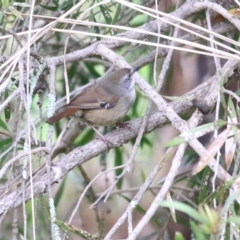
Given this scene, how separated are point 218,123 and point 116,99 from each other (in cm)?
209

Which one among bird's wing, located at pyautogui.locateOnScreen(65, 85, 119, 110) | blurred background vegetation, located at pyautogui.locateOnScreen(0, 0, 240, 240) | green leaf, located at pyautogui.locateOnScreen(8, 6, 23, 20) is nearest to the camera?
blurred background vegetation, located at pyautogui.locateOnScreen(0, 0, 240, 240)

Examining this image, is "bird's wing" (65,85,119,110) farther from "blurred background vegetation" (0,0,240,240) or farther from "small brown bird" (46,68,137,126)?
"blurred background vegetation" (0,0,240,240)

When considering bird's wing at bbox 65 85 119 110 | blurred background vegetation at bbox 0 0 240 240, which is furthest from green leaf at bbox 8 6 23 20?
bird's wing at bbox 65 85 119 110

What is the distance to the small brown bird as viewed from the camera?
3.64 metres

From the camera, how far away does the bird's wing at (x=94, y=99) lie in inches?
143

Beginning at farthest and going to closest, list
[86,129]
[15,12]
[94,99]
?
1. [86,129]
2. [94,99]
3. [15,12]

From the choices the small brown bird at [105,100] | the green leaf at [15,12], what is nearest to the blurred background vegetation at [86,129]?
the green leaf at [15,12]

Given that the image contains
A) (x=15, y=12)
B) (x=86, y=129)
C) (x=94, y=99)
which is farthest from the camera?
(x=86, y=129)

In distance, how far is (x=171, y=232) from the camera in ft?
16.5

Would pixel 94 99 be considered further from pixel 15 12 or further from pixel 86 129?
pixel 15 12

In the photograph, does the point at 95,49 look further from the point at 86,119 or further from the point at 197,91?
the point at 86,119

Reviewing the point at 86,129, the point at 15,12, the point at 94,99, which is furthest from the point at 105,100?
the point at 15,12

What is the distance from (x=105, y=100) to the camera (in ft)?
12.8

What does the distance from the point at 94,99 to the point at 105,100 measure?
0.12m
